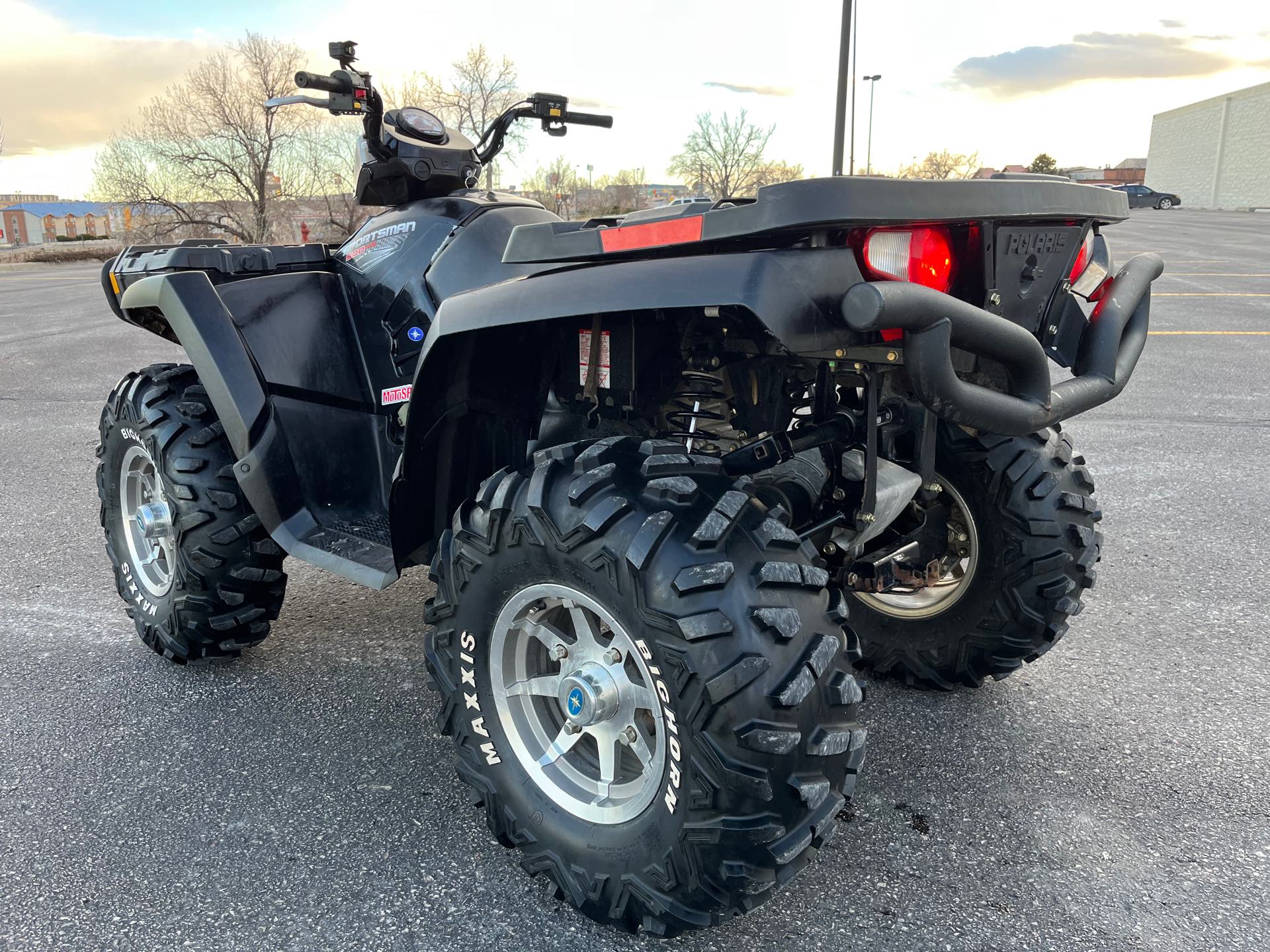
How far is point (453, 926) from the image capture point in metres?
2.23

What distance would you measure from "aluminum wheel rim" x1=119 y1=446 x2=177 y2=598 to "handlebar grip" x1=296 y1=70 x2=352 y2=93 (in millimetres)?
1431

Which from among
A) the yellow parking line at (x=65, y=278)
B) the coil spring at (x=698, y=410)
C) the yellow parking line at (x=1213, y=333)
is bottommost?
the yellow parking line at (x=65, y=278)

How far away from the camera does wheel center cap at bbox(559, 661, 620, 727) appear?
219 cm

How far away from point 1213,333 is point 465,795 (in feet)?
36.6

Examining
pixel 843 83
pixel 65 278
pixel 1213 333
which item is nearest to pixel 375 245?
pixel 843 83

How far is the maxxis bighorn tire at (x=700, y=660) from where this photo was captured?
188cm

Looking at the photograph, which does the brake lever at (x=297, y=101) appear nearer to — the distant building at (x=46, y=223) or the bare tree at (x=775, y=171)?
the bare tree at (x=775, y=171)

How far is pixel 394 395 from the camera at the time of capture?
3.39 meters

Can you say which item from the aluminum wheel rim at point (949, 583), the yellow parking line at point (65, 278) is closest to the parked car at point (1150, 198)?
the yellow parking line at point (65, 278)

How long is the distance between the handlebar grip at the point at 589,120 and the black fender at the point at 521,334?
1.72 m

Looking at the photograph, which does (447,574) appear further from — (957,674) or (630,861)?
(957,674)

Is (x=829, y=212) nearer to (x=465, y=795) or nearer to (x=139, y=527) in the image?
(x=465, y=795)

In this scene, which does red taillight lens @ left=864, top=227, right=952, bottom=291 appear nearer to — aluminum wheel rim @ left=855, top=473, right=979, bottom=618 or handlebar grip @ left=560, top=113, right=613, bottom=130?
aluminum wheel rim @ left=855, top=473, right=979, bottom=618

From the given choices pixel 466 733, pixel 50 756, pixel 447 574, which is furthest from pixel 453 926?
pixel 50 756
